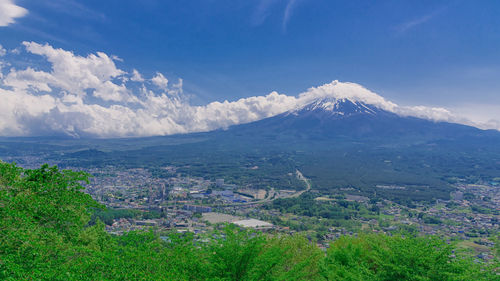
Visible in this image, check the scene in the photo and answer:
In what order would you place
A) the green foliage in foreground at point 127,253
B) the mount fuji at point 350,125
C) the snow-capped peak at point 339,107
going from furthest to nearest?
the snow-capped peak at point 339,107 → the mount fuji at point 350,125 → the green foliage in foreground at point 127,253

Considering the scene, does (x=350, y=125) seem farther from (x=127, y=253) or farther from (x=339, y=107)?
(x=127, y=253)

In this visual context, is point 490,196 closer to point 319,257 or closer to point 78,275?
point 319,257

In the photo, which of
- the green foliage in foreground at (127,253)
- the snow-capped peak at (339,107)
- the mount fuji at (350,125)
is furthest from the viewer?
the snow-capped peak at (339,107)

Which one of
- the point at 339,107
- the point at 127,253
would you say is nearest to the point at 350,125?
the point at 339,107

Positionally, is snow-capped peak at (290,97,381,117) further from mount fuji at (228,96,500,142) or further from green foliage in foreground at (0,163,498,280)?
green foliage in foreground at (0,163,498,280)

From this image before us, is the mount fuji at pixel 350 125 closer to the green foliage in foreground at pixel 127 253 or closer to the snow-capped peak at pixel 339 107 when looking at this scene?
the snow-capped peak at pixel 339 107

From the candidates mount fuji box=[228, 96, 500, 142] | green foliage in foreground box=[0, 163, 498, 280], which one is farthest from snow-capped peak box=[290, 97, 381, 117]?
green foliage in foreground box=[0, 163, 498, 280]

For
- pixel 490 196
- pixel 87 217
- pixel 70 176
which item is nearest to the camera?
pixel 70 176

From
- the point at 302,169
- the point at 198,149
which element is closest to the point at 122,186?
the point at 302,169

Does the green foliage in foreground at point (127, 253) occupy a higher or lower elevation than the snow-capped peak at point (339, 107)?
lower

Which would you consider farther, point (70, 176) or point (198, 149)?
point (198, 149)

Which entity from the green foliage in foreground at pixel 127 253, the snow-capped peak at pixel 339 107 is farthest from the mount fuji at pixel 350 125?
the green foliage in foreground at pixel 127 253
